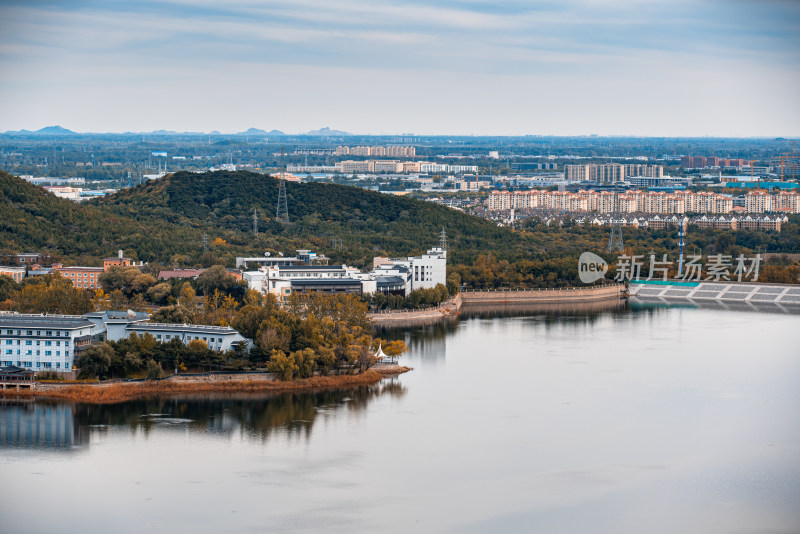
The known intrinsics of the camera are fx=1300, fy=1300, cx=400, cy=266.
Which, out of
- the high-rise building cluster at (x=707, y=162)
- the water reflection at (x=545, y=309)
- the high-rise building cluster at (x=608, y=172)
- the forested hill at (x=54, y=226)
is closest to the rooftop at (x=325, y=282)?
the water reflection at (x=545, y=309)

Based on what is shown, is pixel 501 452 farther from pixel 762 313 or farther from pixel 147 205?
pixel 147 205

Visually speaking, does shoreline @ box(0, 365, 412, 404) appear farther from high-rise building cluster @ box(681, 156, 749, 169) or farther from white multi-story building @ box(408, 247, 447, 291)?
high-rise building cluster @ box(681, 156, 749, 169)

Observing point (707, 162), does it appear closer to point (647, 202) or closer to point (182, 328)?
point (647, 202)

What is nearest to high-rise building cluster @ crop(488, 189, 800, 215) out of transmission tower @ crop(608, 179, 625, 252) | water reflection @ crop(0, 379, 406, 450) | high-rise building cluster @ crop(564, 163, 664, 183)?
transmission tower @ crop(608, 179, 625, 252)

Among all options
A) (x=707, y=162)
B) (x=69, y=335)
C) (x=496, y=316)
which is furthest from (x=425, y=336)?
(x=707, y=162)

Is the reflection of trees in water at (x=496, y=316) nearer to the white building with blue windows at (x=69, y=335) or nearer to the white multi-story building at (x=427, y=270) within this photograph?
the white multi-story building at (x=427, y=270)
